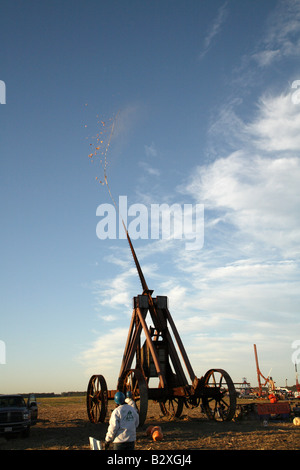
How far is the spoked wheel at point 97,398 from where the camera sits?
55.6 ft

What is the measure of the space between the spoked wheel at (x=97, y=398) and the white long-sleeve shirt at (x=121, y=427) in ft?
37.0

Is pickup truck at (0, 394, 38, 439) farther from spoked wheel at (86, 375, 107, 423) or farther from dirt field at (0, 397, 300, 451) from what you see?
spoked wheel at (86, 375, 107, 423)

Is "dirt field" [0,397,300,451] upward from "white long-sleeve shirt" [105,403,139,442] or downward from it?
downward

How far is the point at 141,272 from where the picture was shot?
64.7 ft

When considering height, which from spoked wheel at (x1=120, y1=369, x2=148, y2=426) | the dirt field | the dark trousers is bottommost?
the dirt field

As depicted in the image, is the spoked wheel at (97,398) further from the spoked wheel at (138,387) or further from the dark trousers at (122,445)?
the dark trousers at (122,445)

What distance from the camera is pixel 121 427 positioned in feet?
20.5

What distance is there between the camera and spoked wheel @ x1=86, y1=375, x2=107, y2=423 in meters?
16.9

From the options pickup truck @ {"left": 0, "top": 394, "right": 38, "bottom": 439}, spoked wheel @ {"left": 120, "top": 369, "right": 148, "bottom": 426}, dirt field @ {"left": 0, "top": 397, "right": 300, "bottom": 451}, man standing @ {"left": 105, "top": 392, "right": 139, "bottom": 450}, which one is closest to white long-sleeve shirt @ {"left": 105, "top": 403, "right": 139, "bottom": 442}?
man standing @ {"left": 105, "top": 392, "right": 139, "bottom": 450}

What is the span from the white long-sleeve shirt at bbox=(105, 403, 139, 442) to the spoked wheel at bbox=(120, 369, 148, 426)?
834 cm

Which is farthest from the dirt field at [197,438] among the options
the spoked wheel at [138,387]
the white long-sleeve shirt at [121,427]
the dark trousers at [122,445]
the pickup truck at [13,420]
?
the white long-sleeve shirt at [121,427]

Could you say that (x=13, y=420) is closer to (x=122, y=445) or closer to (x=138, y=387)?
(x=138, y=387)
